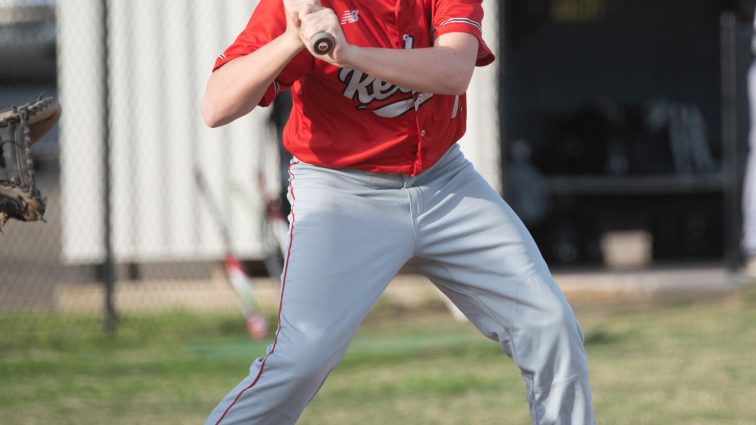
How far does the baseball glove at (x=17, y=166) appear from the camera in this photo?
315cm

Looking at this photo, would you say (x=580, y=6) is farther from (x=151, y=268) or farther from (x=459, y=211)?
(x=459, y=211)

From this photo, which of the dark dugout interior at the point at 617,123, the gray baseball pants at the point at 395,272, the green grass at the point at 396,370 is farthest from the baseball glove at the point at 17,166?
the dark dugout interior at the point at 617,123

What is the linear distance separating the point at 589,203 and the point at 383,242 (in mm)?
10684

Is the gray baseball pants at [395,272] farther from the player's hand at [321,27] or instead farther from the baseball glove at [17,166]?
the baseball glove at [17,166]

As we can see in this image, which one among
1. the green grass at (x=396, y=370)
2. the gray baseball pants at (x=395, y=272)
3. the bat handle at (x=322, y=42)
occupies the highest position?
the bat handle at (x=322, y=42)

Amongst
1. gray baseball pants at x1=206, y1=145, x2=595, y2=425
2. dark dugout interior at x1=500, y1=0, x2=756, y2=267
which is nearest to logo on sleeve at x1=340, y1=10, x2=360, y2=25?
gray baseball pants at x1=206, y1=145, x2=595, y2=425

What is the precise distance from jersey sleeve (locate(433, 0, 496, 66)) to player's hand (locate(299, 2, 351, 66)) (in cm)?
44

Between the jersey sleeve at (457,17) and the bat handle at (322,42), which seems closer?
the bat handle at (322,42)

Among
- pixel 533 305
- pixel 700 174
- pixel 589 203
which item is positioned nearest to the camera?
pixel 533 305

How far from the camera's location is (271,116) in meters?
9.25

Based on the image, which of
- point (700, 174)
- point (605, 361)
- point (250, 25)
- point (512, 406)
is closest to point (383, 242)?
point (250, 25)

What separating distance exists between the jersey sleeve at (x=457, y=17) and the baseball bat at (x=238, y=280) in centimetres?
511

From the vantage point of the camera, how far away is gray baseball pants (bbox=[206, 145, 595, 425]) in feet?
10.0

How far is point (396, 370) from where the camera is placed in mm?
6707
